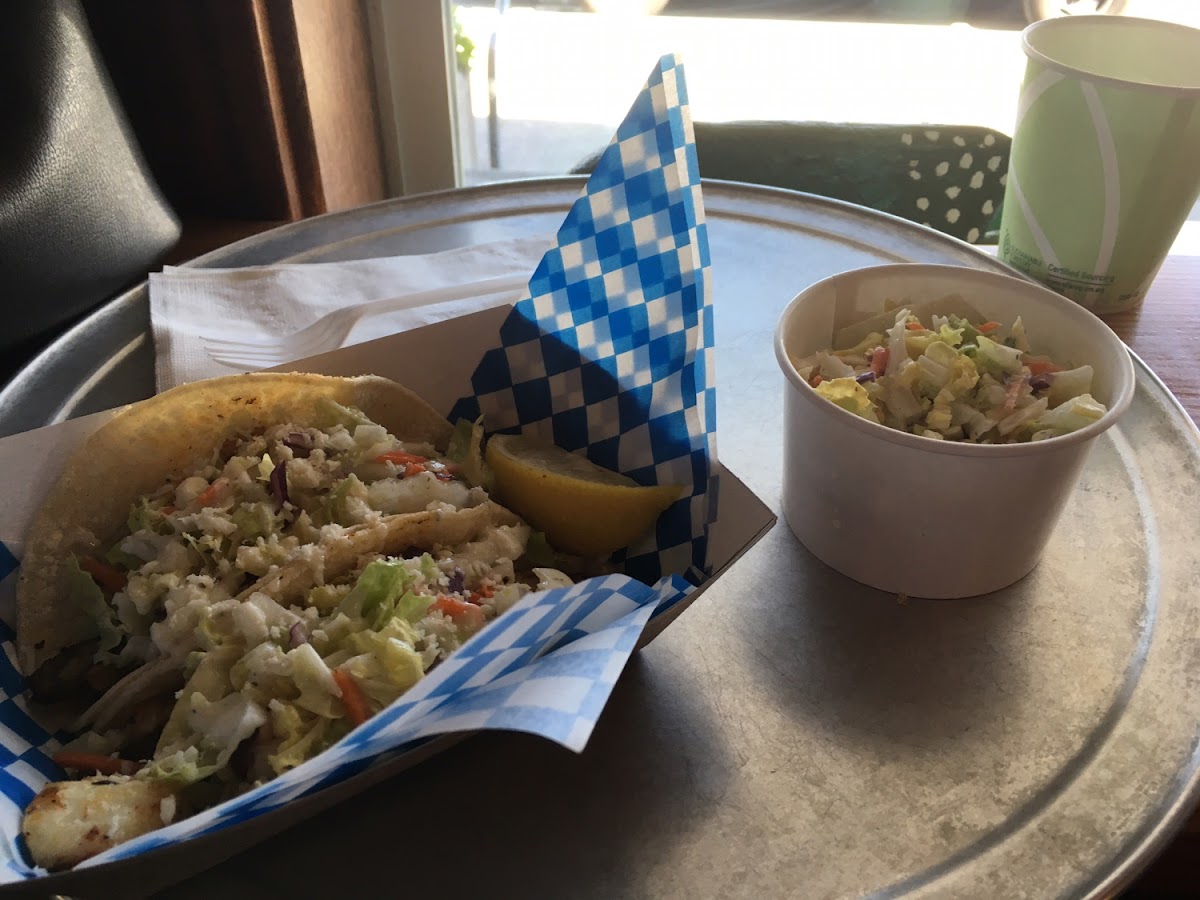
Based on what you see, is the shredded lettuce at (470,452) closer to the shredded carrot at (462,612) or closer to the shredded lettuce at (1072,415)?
the shredded carrot at (462,612)

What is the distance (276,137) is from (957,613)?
4.22ft

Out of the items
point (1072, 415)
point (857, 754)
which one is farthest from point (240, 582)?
point (1072, 415)

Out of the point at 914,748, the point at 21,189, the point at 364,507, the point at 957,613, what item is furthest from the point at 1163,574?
the point at 21,189

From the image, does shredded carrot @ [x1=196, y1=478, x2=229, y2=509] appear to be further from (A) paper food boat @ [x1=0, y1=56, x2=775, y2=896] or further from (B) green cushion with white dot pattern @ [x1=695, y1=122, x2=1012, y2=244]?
(B) green cushion with white dot pattern @ [x1=695, y1=122, x2=1012, y2=244]

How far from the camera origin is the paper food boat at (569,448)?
515 mm

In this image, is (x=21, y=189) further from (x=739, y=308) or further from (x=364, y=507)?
(x=739, y=308)

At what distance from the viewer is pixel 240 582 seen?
0.72 metres

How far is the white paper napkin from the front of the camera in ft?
3.57

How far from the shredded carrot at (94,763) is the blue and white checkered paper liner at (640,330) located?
401 mm

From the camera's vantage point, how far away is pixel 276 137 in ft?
5.05

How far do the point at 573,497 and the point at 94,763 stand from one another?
39 centimetres

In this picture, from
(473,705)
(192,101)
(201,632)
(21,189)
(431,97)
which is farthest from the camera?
(431,97)

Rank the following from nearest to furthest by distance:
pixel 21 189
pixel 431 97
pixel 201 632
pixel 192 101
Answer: pixel 201 632, pixel 21 189, pixel 192 101, pixel 431 97

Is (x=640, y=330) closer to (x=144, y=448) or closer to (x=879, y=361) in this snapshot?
(x=879, y=361)
